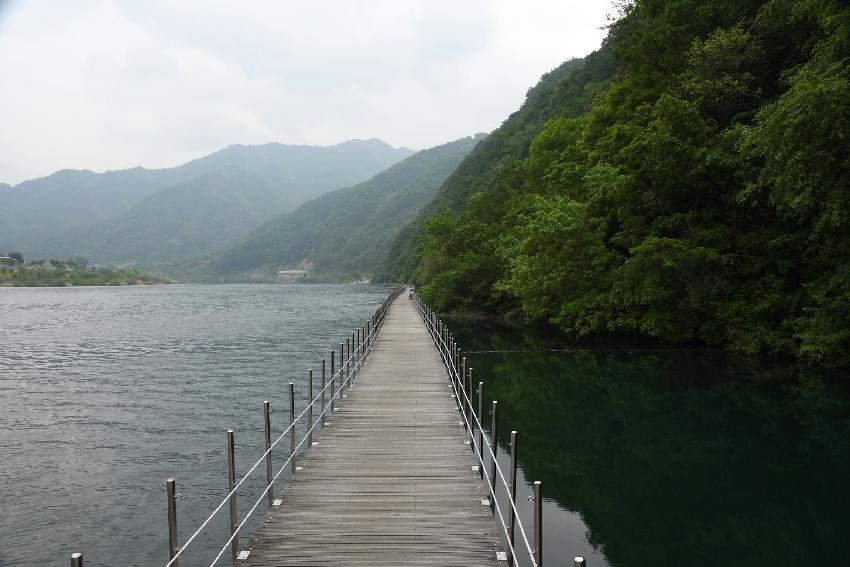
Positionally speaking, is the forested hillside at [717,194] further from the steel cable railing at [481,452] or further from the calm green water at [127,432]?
the calm green water at [127,432]

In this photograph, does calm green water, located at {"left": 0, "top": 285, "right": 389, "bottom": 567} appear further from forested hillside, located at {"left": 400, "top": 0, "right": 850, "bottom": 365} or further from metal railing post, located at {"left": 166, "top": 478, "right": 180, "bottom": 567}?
forested hillside, located at {"left": 400, "top": 0, "right": 850, "bottom": 365}

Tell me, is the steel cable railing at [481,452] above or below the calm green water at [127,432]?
above

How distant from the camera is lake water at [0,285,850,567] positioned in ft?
34.8

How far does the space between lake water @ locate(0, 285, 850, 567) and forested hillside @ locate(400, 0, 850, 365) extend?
2.35 metres

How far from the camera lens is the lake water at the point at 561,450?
10.6 meters

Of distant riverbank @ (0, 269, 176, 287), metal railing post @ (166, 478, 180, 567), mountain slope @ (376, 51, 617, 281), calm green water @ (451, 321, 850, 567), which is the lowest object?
calm green water @ (451, 321, 850, 567)

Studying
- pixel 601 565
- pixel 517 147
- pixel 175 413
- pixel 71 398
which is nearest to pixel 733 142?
pixel 601 565

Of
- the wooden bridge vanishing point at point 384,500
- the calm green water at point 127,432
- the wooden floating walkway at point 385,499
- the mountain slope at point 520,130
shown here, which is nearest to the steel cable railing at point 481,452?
the wooden bridge vanishing point at point 384,500

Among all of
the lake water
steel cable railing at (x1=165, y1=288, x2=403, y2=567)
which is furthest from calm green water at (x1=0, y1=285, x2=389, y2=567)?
steel cable railing at (x1=165, y1=288, x2=403, y2=567)

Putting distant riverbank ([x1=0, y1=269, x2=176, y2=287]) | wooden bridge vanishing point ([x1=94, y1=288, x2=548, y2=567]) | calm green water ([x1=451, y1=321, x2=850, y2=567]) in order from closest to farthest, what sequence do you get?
wooden bridge vanishing point ([x1=94, y1=288, x2=548, y2=567]) < calm green water ([x1=451, y1=321, x2=850, y2=567]) < distant riverbank ([x1=0, y1=269, x2=176, y2=287])

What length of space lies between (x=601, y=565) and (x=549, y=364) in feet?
60.7

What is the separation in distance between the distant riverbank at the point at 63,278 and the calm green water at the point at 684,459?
172m

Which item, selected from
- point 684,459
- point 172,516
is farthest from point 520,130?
point 172,516

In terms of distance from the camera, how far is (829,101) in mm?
17906
